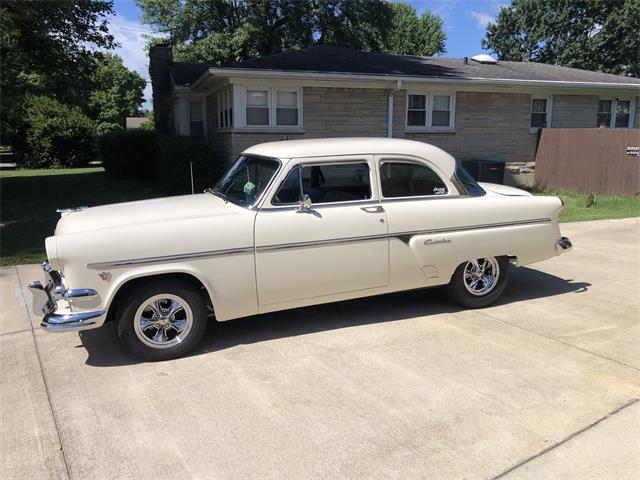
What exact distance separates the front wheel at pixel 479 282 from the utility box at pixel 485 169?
33.0 ft

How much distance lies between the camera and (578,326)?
529 centimetres

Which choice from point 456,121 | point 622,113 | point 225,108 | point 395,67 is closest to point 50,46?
point 225,108

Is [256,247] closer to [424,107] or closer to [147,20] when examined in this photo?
[424,107]

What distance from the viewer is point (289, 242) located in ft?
15.6

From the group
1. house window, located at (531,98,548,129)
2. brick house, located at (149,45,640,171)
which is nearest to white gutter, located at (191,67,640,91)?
brick house, located at (149,45,640,171)

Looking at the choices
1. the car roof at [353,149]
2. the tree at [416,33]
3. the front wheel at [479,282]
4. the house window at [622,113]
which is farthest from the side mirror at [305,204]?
the tree at [416,33]

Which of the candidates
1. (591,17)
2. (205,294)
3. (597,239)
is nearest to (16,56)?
(205,294)

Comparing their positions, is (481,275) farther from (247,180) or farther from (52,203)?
(52,203)

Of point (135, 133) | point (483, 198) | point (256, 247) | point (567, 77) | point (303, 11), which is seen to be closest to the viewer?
point (256, 247)

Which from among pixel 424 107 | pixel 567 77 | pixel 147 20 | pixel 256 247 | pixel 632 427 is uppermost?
pixel 147 20

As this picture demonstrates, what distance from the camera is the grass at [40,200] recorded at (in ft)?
29.1

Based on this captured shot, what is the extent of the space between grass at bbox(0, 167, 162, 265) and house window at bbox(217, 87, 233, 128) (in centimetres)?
267

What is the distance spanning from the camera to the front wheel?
223 inches

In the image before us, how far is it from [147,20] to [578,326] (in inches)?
1273
